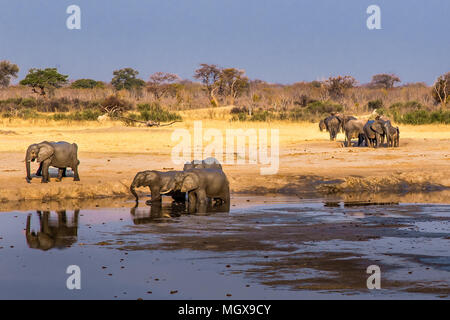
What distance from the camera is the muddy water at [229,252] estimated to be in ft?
32.4

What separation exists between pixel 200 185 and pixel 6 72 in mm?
75676

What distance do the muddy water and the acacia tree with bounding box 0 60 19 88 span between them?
7461 centimetres

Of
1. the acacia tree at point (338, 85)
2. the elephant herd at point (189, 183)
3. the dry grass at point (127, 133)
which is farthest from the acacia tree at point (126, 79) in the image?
the elephant herd at point (189, 183)

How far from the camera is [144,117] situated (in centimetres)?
4688

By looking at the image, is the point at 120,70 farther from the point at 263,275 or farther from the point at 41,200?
the point at 263,275

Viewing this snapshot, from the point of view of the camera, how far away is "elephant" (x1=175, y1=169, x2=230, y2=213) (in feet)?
56.1

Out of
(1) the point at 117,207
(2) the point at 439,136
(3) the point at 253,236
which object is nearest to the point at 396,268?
(3) the point at 253,236

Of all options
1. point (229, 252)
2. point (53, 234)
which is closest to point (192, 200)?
point (53, 234)

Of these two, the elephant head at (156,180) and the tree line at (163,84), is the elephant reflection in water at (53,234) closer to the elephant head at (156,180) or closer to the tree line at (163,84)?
the elephant head at (156,180)

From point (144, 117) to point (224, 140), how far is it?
12.2 metres

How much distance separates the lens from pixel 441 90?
64688mm
